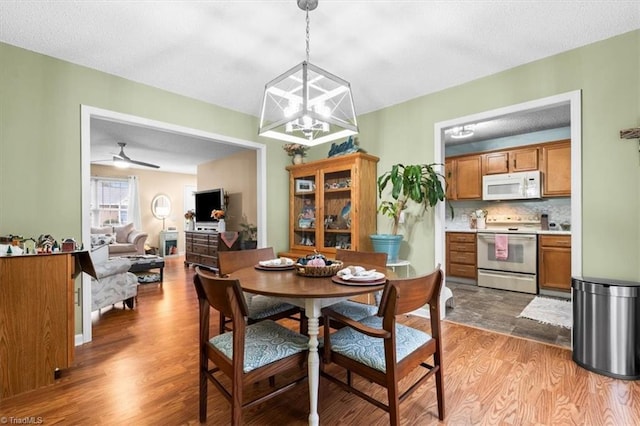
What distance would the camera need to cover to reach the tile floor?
9.08 feet

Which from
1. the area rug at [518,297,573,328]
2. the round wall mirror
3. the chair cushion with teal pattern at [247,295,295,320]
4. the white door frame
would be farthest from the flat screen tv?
the area rug at [518,297,573,328]

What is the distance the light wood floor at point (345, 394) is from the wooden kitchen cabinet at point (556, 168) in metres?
2.75

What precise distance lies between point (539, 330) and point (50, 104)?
15.9ft

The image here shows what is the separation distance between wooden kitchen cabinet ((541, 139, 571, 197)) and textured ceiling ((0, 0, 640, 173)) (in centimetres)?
238

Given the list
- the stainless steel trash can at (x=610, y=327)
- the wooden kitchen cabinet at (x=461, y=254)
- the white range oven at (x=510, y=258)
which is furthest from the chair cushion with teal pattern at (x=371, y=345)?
the wooden kitchen cabinet at (x=461, y=254)

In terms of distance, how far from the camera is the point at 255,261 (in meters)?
2.45

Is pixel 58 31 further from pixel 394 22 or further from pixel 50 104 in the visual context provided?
pixel 394 22

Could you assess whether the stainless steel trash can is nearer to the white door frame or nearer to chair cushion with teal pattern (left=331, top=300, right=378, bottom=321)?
chair cushion with teal pattern (left=331, top=300, right=378, bottom=321)

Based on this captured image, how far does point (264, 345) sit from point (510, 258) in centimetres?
426

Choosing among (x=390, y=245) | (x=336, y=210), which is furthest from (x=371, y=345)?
(x=336, y=210)

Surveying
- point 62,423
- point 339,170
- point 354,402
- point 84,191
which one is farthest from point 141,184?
point 354,402

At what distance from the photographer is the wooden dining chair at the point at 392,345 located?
4.17ft

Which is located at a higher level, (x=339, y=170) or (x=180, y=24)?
(x=180, y=24)

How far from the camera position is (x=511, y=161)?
15.4 feet
